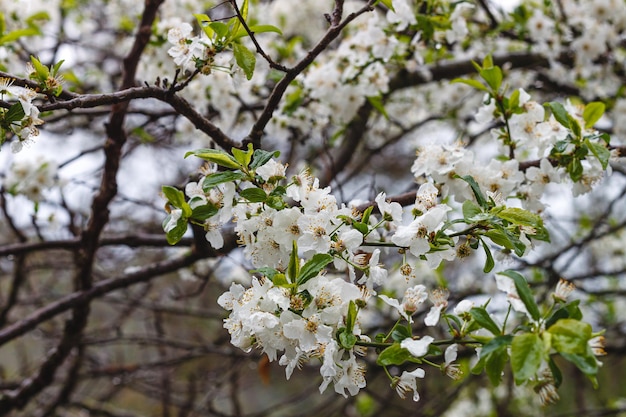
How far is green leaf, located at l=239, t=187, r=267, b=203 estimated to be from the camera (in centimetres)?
109

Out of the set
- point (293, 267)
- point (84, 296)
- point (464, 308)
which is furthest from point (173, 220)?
point (84, 296)

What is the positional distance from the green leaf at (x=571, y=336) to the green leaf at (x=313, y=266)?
40 centimetres

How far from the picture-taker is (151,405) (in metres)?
6.99

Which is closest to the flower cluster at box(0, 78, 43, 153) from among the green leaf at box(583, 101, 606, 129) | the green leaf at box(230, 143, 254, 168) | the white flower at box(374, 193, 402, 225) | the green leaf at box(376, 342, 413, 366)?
the green leaf at box(230, 143, 254, 168)

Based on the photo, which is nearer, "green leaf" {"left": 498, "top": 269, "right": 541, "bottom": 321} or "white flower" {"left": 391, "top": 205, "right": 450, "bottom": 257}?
"green leaf" {"left": 498, "top": 269, "right": 541, "bottom": 321}

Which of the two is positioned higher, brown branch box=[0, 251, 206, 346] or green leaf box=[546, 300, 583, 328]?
brown branch box=[0, 251, 206, 346]

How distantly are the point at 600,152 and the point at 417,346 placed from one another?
76 centimetres

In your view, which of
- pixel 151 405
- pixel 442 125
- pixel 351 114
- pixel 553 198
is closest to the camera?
pixel 351 114

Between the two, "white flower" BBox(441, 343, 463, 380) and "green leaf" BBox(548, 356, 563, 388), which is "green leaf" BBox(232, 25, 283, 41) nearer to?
"white flower" BBox(441, 343, 463, 380)

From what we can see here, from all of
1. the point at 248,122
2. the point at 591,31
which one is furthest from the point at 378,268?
the point at 591,31

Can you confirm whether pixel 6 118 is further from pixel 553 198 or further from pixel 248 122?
pixel 553 198

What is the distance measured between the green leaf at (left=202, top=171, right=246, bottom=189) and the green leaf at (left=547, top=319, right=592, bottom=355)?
0.62m

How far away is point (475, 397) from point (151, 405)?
3.86m

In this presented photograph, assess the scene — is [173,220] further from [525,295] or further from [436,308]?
[525,295]
